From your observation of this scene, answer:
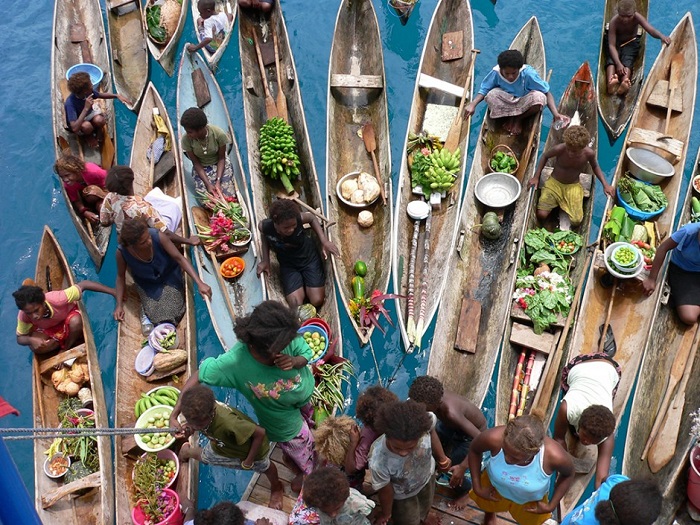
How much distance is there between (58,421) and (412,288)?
4096 millimetres

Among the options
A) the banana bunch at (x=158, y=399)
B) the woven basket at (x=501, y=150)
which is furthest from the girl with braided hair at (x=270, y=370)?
the woven basket at (x=501, y=150)

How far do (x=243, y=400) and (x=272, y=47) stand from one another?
566 cm

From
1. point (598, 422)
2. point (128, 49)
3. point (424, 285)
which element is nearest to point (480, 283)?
point (424, 285)

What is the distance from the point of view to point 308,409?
17.0 ft

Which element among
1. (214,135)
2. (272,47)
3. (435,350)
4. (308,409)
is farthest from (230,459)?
(272,47)

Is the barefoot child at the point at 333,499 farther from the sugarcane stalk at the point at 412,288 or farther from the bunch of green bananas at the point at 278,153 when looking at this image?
the bunch of green bananas at the point at 278,153

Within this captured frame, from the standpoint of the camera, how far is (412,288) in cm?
619

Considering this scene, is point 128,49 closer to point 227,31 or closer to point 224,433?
point 227,31

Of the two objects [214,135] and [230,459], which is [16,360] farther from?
[230,459]

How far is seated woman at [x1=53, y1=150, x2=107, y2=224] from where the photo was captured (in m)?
6.30

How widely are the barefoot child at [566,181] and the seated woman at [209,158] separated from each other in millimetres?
3902

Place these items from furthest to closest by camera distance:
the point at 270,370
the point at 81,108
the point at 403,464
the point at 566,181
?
the point at 81,108, the point at 566,181, the point at 270,370, the point at 403,464

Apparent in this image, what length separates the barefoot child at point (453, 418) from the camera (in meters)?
4.01

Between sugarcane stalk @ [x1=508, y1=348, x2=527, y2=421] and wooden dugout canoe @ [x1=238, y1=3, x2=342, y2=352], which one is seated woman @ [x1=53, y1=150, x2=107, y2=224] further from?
sugarcane stalk @ [x1=508, y1=348, x2=527, y2=421]
